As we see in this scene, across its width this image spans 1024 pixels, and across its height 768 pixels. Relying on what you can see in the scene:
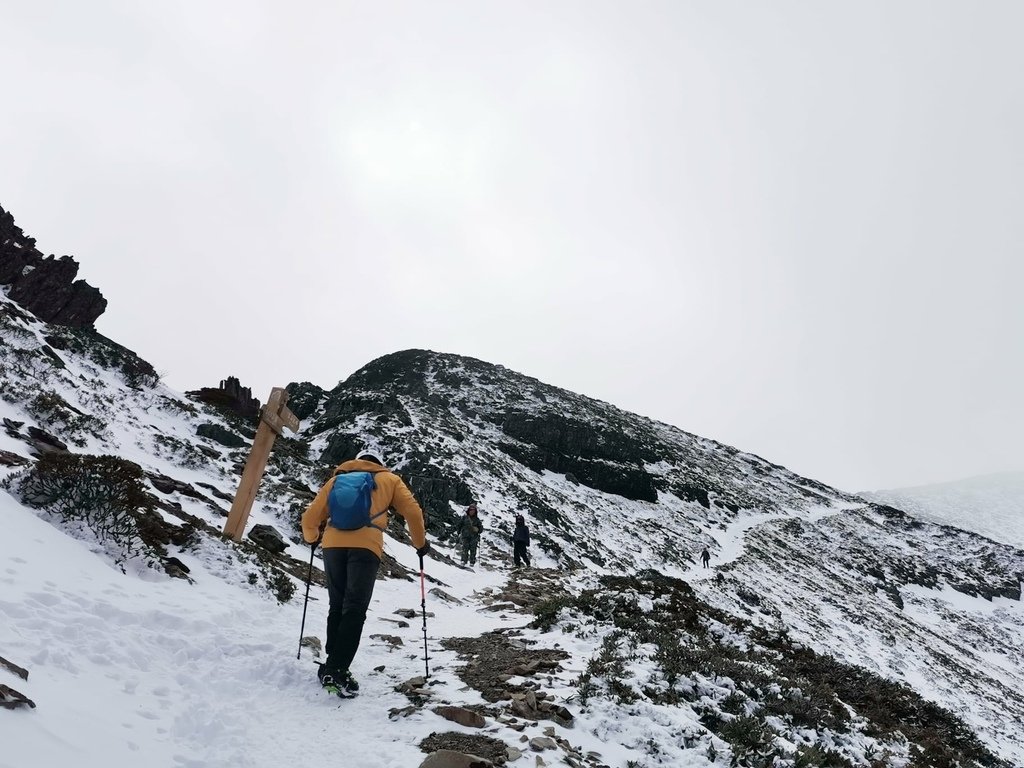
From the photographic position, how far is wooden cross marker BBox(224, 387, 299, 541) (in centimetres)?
986

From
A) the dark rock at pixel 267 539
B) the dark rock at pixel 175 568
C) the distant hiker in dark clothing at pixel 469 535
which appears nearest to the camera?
the dark rock at pixel 175 568

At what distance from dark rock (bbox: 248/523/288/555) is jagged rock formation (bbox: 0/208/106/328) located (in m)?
22.5

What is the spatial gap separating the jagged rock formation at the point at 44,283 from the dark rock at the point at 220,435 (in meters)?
11.8

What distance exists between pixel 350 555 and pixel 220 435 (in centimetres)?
1759

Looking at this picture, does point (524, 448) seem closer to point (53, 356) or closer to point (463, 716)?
point (53, 356)

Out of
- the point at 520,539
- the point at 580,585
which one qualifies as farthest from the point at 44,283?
the point at 580,585

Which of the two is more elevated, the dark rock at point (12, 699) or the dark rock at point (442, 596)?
the dark rock at point (12, 699)

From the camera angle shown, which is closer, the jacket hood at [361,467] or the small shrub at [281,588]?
the jacket hood at [361,467]

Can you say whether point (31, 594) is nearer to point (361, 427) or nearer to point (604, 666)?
point (604, 666)

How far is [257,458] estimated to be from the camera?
10.6 meters

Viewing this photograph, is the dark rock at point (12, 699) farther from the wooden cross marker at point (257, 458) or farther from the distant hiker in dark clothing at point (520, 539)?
the distant hiker in dark clothing at point (520, 539)

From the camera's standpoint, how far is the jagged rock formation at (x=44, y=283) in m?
26.4

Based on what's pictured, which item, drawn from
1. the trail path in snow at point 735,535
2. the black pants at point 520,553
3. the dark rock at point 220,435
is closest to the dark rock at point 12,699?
the black pants at point 520,553

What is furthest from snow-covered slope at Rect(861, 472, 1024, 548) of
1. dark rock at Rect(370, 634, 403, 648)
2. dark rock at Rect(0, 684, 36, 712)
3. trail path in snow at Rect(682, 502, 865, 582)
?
dark rock at Rect(0, 684, 36, 712)
